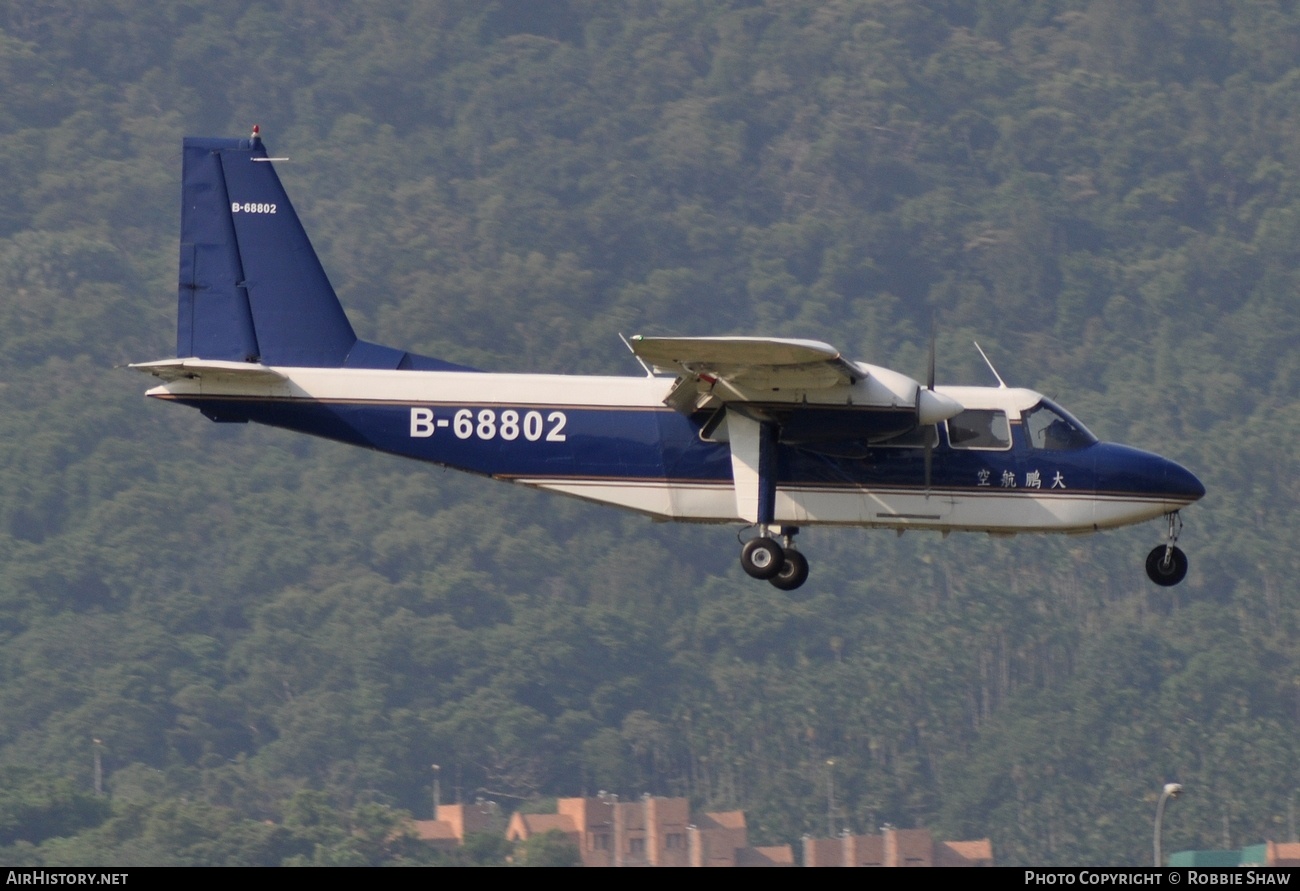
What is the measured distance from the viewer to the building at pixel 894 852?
284 ft

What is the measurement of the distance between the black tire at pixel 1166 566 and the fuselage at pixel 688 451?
26.8 inches

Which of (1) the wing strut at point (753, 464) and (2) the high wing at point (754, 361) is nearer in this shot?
(2) the high wing at point (754, 361)

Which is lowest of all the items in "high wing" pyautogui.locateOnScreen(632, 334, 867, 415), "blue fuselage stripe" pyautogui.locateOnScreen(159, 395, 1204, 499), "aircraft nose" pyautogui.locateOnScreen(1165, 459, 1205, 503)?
"aircraft nose" pyautogui.locateOnScreen(1165, 459, 1205, 503)

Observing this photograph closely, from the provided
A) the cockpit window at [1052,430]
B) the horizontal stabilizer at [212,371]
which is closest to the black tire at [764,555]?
the cockpit window at [1052,430]

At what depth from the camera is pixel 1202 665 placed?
123m

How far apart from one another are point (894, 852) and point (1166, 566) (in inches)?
2393

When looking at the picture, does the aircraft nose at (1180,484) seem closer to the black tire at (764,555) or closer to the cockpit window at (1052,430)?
the cockpit window at (1052,430)

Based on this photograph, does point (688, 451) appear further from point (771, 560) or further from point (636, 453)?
point (771, 560)

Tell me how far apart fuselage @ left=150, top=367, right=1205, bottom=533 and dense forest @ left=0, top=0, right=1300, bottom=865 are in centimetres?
5339

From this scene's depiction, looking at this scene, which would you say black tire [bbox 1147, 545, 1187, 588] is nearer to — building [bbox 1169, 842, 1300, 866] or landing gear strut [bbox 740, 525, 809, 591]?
landing gear strut [bbox 740, 525, 809, 591]

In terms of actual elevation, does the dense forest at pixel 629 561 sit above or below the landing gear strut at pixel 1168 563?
above

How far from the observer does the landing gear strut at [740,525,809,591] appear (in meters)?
31.3

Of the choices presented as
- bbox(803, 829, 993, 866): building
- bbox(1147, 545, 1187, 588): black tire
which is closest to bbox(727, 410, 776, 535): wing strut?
bbox(1147, 545, 1187, 588): black tire

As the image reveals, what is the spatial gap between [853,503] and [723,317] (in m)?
131
